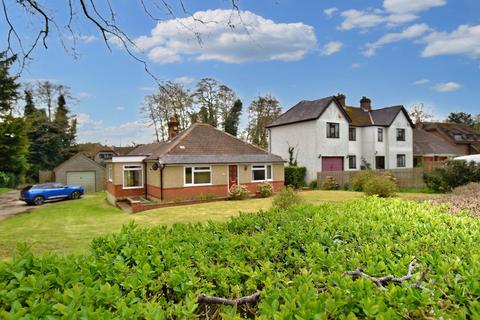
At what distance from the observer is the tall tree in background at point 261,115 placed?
Answer: 36.7 meters

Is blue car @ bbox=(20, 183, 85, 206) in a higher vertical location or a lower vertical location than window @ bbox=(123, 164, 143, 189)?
lower

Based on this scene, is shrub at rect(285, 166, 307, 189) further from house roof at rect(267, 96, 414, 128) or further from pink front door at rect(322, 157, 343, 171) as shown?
house roof at rect(267, 96, 414, 128)

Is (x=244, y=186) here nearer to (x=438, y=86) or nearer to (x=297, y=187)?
(x=297, y=187)

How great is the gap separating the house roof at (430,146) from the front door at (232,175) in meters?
23.9

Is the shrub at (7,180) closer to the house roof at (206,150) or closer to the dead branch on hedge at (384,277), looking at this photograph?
the house roof at (206,150)

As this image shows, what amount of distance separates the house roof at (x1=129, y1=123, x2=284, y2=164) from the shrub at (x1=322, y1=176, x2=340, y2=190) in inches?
182

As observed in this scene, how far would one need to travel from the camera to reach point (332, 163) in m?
26.5

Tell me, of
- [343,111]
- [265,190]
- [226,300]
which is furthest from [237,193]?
[226,300]

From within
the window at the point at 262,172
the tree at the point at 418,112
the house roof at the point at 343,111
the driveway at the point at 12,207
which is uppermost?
the tree at the point at 418,112

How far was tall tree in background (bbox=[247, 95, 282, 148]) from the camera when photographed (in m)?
36.7

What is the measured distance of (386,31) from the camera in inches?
482

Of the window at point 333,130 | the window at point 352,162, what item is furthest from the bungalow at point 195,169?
the window at point 352,162

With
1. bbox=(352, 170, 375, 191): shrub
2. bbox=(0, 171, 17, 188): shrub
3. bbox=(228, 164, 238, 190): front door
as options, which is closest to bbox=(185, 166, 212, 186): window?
bbox=(228, 164, 238, 190): front door

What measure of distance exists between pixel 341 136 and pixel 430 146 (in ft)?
50.5
